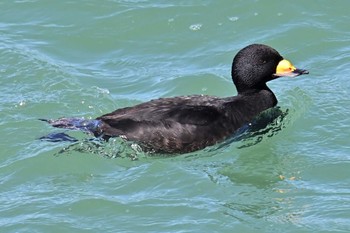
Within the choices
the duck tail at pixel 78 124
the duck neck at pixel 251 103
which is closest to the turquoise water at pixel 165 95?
the duck tail at pixel 78 124

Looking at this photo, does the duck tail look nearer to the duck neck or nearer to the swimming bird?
the swimming bird

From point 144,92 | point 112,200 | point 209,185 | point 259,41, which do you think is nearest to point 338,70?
point 259,41

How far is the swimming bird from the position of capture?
9.80 meters

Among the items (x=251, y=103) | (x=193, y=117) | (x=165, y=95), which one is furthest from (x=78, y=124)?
(x=251, y=103)

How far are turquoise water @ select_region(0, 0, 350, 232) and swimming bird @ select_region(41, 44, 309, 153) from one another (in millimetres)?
138

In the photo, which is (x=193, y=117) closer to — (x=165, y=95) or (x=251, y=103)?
(x=251, y=103)

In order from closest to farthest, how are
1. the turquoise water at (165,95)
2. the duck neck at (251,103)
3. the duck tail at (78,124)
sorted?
the turquoise water at (165,95) → the duck tail at (78,124) → the duck neck at (251,103)

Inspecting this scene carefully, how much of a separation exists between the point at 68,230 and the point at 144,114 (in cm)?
191

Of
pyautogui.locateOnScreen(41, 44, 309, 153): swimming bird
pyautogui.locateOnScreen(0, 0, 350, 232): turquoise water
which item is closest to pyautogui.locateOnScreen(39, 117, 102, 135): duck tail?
pyautogui.locateOnScreen(41, 44, 309, 153): swimming bird

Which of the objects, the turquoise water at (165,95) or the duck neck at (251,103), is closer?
the turquoise water at (165,95)

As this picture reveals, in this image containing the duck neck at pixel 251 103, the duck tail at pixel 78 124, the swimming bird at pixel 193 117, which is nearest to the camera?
the swimming bird at pixel 193 117

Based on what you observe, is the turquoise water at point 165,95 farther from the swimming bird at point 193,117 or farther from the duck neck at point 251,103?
the duck neck at point 251,103

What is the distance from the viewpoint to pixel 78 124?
1016cm

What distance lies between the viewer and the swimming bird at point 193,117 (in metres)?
9.80
